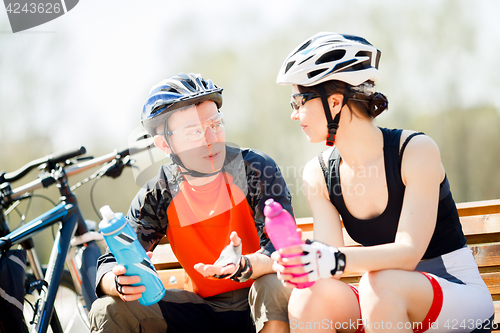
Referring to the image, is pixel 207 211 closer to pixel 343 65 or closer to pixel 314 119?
pixel 314 119

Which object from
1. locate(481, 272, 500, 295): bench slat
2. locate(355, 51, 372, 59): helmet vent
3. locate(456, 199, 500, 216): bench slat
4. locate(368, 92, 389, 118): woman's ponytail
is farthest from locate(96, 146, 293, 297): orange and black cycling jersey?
locate(481, 272, 500, 295): bench slat

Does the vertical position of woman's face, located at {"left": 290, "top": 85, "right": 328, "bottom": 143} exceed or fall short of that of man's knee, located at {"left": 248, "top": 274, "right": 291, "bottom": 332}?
it exceeds it

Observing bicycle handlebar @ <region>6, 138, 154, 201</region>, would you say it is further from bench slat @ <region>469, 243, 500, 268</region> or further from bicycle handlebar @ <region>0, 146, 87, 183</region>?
bench slat @ <region>469, 243, 500, 268</region>

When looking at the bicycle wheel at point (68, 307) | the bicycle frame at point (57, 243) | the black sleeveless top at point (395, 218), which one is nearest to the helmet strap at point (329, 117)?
the black sleeveless top at point (395, 218)

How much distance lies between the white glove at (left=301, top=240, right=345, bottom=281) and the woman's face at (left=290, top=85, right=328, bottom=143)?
550 millimetres

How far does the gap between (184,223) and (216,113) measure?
61 centimetres

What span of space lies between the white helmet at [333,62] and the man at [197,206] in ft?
1.55

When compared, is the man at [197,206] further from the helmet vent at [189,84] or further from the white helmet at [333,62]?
the white helmet at [333,62]

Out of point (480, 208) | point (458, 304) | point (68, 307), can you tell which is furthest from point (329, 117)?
point (68, 307)

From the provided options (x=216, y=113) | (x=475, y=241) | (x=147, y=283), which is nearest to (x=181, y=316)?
(x=147, y=283)

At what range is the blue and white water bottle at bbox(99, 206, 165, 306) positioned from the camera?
5.25 feet

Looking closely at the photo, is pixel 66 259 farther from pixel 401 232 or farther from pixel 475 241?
pixel 475 241

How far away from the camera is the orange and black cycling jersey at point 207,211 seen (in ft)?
6.63

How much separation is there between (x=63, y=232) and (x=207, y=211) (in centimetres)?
122
